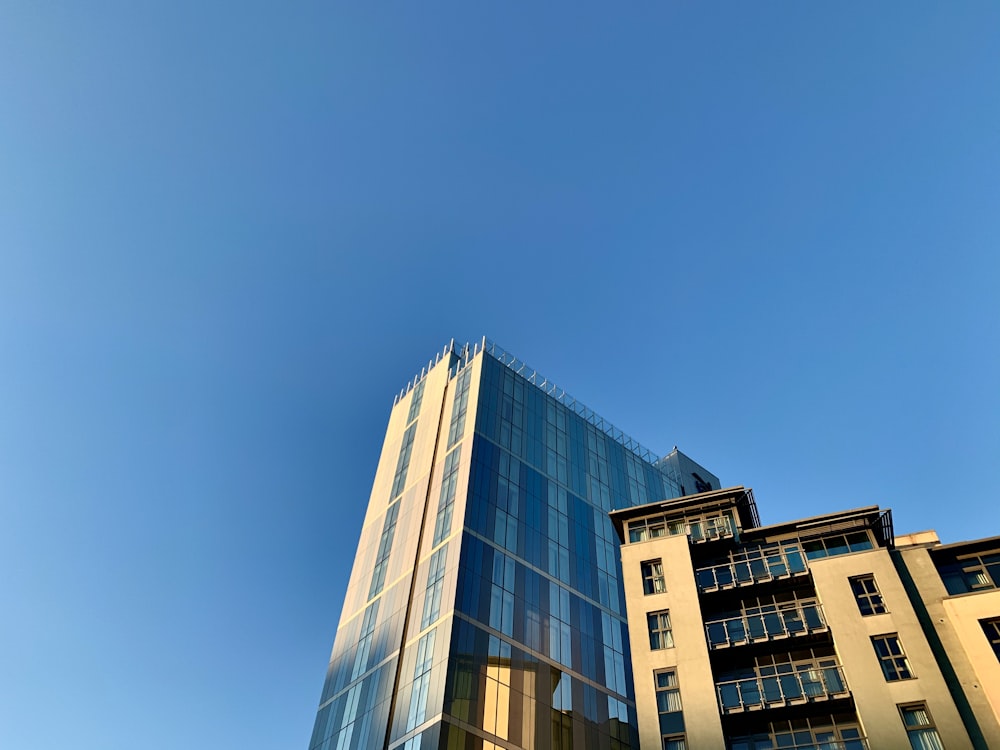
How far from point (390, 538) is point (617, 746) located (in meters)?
30.9

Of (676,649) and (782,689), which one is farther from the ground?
(676,649)

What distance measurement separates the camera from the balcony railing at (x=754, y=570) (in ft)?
160

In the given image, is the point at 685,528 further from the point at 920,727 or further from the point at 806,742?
the point at 920,727

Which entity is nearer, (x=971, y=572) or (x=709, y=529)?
(x=971, y=572)

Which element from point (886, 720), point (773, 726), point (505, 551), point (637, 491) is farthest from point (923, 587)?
point (637, 491)

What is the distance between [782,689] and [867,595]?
798 cm

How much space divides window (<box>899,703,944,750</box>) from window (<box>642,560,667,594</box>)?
15.7 meters

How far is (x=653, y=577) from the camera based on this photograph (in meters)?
51.4

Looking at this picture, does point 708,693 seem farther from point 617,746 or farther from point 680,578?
point 617,746

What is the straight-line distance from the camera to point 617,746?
63.5m

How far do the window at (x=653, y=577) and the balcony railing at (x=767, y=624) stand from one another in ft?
13.5

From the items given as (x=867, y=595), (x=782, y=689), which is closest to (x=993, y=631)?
(x=867, y=595)

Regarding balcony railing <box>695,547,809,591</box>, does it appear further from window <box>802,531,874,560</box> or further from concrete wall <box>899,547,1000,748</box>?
concrete wall <box>899,547,1000,748</box>

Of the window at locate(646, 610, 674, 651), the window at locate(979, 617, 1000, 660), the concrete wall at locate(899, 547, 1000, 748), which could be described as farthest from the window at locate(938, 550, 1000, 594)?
the window at locate(646, 610, 674, 651)
